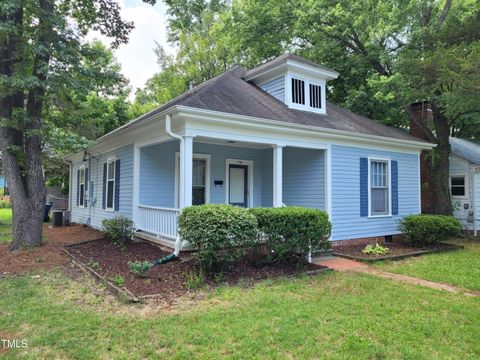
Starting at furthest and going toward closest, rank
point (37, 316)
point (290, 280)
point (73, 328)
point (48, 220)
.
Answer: point (48, 220)
point (290, 280)
point (37, 316)
point (73, 328)

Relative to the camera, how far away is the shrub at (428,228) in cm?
1002

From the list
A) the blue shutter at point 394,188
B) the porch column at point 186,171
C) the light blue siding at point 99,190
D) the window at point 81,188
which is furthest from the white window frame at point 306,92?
the window at point 81,188

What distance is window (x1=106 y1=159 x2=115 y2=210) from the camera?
11305 mm

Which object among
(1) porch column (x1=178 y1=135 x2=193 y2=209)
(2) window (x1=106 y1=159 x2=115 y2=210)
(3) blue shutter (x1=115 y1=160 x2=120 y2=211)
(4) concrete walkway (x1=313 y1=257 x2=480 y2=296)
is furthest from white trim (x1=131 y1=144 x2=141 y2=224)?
(4) concrete walkway (x1=313 y1=257 x2=480 y2=296)

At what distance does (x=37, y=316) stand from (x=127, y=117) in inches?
726

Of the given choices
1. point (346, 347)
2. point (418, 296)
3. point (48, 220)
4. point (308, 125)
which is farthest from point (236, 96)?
point (48, 220)

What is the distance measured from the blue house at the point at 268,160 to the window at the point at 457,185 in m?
3.78

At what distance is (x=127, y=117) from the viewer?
21391 millimetres

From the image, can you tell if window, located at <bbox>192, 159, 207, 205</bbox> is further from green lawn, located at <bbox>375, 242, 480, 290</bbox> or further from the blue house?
green lawn, located at <bbox>375, 242, 480, 290</bbox>

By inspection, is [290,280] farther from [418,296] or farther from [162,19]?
[162,19]

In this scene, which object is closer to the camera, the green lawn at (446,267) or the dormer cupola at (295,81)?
the green lawn at (446,267)

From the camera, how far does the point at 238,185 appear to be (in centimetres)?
1110

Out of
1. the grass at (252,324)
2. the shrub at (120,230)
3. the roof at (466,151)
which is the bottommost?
the grass at (252,324)

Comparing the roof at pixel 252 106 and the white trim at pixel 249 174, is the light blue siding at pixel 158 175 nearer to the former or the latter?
the roof at pixel 252 106
